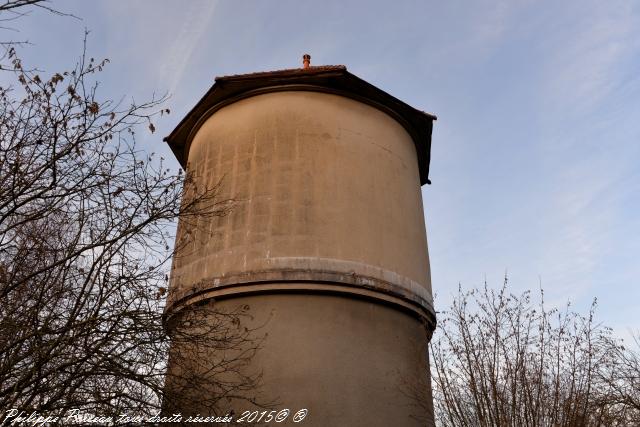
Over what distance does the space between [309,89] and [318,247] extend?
3.51 m

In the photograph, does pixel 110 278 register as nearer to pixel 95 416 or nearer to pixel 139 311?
pixel 139 311

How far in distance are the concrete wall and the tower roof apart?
0.54 feet

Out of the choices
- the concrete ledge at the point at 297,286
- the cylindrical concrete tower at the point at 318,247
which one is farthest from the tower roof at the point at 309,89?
the concrete ledge at the point at 297,286

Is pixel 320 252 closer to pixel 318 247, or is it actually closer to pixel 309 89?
pixel 318 247

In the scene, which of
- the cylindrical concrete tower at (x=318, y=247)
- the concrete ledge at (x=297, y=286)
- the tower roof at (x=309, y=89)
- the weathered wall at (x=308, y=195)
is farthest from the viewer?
the tower roof at (x=309, y=89)

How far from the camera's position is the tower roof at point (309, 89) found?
476 inches

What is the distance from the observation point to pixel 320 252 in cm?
1026

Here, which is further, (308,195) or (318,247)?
(308,195)

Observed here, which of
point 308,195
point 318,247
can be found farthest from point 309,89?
point 318,247

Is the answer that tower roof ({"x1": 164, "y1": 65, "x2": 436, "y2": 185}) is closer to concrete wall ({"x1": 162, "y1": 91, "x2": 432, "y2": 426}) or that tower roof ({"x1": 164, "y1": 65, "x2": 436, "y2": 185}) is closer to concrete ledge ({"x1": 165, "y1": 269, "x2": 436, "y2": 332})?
concrete wall ({"x1": 162, "y1": 91, "x2": 432, "y2": 426})

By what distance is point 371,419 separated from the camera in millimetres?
9375

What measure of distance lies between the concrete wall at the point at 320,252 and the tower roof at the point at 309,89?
0.54ft

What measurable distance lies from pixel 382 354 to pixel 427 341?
5.35 feet

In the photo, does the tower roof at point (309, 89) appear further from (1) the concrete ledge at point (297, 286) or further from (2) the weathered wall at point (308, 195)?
(1) the concrete ledge at point (297, 286)
